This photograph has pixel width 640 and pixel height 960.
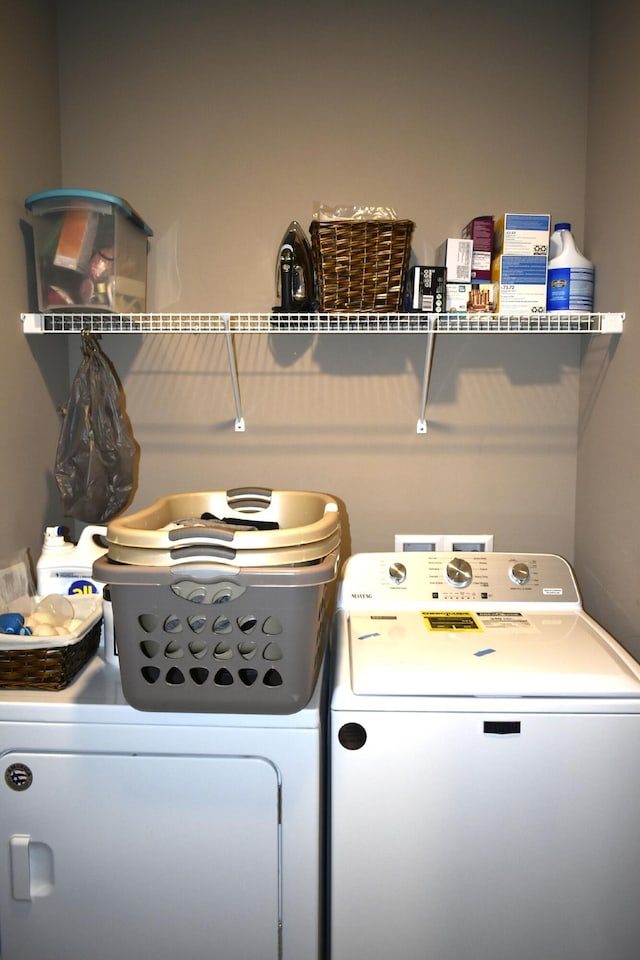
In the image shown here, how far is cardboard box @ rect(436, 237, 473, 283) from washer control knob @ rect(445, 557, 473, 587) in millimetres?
784

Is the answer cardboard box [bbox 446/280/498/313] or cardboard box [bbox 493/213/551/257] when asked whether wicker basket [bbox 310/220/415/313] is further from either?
cardboard box [bbox 493/213/551/257]

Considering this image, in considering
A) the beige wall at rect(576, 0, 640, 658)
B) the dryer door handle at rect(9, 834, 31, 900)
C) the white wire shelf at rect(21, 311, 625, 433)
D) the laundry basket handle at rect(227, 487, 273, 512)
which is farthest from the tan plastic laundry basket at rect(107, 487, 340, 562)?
the beige wall at rect(576, 0, 640, 658)

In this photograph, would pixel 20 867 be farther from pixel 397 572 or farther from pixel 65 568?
pixel 397 572

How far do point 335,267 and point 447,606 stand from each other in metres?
0.94

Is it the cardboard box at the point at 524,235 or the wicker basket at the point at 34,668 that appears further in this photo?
the cardboard box at the point at 524,235

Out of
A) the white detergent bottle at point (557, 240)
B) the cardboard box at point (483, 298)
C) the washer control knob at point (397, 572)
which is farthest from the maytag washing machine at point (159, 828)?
the white detergent bottle at point (557, 240)

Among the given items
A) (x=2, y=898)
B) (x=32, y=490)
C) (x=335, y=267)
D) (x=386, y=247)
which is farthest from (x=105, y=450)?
(x=2, y=898)

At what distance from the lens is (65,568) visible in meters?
1.72

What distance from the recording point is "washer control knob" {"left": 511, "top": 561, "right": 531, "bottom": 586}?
1.75 metres

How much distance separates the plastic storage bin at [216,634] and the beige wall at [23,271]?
2.15ft

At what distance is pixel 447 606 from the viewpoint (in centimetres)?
172

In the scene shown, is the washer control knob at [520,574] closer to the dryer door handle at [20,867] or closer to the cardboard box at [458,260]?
the cardboard box at [458,260]

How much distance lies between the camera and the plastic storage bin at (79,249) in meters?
1.70

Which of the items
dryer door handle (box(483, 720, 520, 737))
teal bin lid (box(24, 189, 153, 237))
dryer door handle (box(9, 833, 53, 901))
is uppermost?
teal bin lid (box(24, 189, 153, 237))
